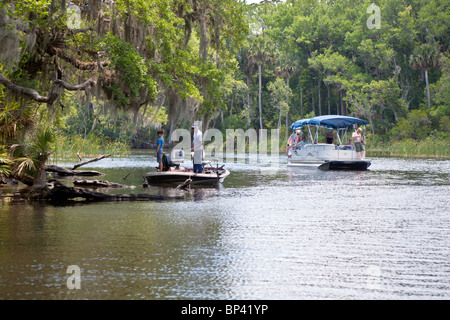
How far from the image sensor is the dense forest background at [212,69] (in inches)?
760

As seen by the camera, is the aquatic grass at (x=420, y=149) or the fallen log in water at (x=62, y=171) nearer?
the fallen log in water at (x=62, y=171)

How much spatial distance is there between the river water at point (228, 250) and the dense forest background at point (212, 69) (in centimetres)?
526

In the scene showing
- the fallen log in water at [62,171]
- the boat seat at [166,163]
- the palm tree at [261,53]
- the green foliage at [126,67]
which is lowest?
the fallen log in water at [62,171]

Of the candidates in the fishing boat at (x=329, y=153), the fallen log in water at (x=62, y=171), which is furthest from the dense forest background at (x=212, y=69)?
the fishing boat at (x=329, y=153)

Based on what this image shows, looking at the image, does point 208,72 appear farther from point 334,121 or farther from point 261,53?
point 261,53

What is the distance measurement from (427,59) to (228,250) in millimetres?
60796

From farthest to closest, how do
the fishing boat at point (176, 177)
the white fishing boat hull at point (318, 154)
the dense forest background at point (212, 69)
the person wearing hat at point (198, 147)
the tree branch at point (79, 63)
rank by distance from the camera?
the white fishing boat hull at point (318, 154)
the person wearing hat at point (198, 147)
the fishing boat at point (176, 177)
the tree branch at point (79, 63)
the dense forest background at point (212, 69)

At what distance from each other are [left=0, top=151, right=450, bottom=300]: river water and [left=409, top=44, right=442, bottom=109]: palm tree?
52323 mm

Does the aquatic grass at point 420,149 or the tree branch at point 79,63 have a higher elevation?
the tree branch at point 79,63

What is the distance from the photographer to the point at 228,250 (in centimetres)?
917

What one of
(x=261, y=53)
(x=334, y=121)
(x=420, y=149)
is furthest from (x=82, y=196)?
(x=261, y=53)

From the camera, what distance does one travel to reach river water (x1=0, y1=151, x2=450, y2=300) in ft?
22.5

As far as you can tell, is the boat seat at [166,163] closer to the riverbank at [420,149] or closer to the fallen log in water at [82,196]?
the fallen log in water at [82,196]

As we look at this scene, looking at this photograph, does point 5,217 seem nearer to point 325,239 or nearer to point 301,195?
point 325,239
